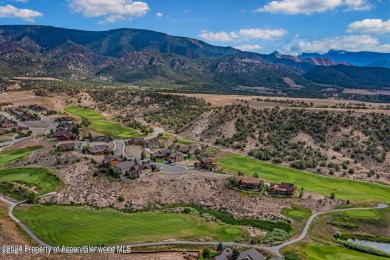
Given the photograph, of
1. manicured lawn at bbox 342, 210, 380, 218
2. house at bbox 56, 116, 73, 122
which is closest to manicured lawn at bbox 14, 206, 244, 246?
manicured lawn at bbox 342, 210, 380, 218

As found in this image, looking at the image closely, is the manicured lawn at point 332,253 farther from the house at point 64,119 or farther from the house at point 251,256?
the house at point 64,119

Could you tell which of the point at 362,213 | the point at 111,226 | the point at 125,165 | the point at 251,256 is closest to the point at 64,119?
the point at 125,165

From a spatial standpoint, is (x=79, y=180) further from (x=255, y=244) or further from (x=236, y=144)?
(x=236, y=144)

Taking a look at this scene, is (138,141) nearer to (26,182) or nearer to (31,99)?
(26,182)

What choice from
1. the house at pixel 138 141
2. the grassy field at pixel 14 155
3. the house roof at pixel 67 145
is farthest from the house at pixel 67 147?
the house at pixel 138 141

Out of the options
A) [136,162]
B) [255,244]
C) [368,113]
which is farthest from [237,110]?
[255,244]
